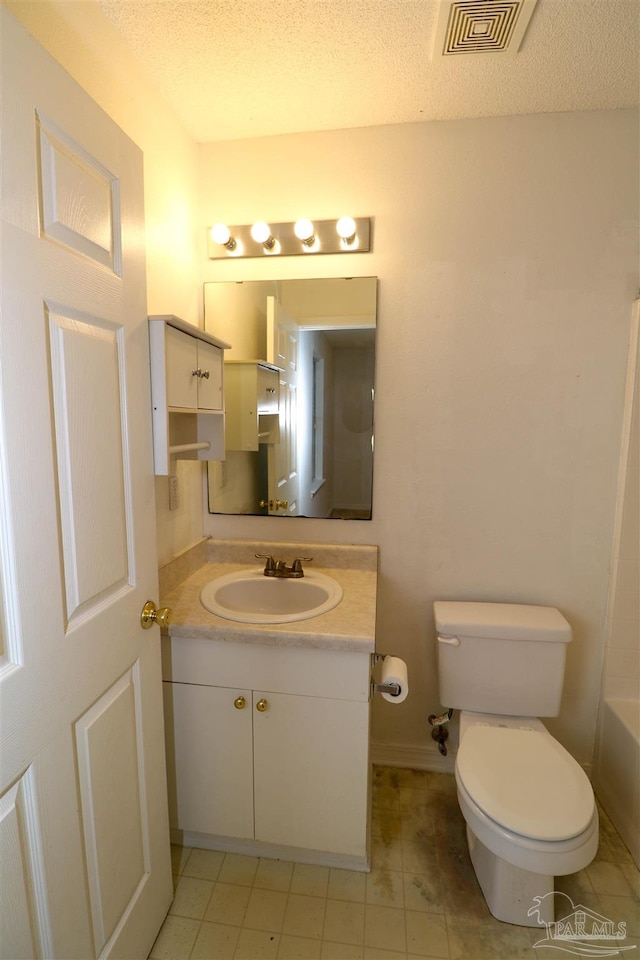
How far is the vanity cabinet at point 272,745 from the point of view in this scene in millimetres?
1290

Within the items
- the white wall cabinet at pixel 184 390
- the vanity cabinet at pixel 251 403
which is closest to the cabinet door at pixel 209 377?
the white wall cabinet at pixel 184 390

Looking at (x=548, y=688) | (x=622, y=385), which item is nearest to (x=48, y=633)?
(x=548, y=688)

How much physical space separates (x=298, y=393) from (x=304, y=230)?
1.86 ft

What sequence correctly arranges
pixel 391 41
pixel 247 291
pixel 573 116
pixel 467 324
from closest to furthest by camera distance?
pixel 391 41 → pixel 573 116 → pixel 467 324 → pixel 247 291

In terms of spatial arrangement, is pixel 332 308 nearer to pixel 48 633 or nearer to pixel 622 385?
pixel 622 385

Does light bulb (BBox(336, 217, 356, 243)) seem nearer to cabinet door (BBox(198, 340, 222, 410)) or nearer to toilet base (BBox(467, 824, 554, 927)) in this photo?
cabinet door (BBox(198, 340, 222, 410))

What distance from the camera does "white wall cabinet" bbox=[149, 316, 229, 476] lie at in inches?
44.4

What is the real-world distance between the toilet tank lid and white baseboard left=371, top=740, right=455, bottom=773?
0.62 m

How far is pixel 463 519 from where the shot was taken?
171cm

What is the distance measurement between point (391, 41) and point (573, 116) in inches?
27.6

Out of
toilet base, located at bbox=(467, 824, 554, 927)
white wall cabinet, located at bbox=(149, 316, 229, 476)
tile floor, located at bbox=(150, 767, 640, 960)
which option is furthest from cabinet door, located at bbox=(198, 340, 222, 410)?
toilet base, located at bbox=(467, 824, 554, 927)

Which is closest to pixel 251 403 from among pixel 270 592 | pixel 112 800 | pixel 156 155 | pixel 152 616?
pixel 270 592

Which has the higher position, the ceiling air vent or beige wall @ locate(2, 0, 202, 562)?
the ceiling air vent

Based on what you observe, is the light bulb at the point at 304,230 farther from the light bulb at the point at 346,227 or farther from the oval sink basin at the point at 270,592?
the oval sink basin at the point at 270,592
